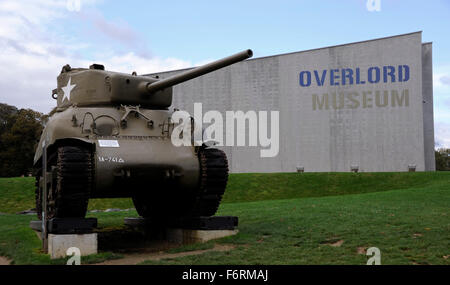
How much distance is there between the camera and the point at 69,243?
10.5 m

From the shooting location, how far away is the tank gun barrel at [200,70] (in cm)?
1053

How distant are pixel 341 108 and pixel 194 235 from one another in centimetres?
3116

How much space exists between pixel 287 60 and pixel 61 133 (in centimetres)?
3399

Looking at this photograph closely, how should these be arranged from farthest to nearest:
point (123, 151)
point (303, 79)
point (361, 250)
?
point (303, 79)
point (123, 151)
point (361, 250)

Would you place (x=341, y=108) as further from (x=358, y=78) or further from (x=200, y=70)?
(x=200, y=70)

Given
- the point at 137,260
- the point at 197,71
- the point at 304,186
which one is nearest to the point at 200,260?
the point at 137,260

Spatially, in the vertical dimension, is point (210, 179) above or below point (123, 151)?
below

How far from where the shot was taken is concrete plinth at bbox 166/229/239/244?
11.8m

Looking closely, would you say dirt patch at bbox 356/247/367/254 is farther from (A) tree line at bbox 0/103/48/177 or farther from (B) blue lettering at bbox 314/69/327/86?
(A) tree line at bbox 0/103/48/177

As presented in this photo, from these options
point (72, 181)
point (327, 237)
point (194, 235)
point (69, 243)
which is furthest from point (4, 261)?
point (327, 237)

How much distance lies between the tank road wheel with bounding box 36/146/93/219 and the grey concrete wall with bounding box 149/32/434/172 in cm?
3254

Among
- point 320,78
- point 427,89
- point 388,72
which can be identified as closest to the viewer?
point 388,72

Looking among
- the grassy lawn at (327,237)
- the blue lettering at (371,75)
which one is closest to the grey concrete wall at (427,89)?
the blue lettering at (371,75)

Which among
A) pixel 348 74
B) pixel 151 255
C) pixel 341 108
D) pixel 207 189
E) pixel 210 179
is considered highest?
pixel 348 74
